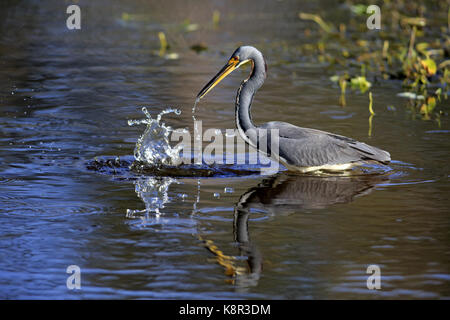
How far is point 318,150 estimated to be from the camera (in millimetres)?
9484

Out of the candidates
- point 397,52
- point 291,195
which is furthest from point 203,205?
point 397,52

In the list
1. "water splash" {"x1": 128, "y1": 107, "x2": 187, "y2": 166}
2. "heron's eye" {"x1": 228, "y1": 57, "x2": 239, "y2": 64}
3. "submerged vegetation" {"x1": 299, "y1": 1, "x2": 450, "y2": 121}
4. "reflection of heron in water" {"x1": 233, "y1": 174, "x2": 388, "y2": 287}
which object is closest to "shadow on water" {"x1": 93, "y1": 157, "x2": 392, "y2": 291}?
"reflection of heron in water" {"x1": 233, "y1": 174, "x2": 388, "y2": 287}

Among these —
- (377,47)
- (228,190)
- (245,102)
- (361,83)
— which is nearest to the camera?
(228,190)

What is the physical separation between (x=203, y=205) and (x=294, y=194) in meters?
1.07

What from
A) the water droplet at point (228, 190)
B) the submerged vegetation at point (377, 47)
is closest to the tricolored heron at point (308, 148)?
the water droplet at point (228, 190)

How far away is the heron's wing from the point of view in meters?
9.41

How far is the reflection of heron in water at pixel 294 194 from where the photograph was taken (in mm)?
7789

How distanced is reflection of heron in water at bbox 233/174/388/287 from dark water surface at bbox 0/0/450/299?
0.02 m

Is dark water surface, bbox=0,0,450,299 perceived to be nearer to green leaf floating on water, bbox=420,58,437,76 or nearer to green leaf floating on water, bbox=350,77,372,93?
green leaf floating on water, bbox=350,77,372,93

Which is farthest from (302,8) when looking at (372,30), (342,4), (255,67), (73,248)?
(73,248)

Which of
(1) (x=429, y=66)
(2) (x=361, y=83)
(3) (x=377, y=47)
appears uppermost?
(3) (x=377, y=47)

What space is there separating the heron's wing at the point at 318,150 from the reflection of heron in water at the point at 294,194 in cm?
21

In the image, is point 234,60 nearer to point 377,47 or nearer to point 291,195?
point 291,195

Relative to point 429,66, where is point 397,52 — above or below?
above
